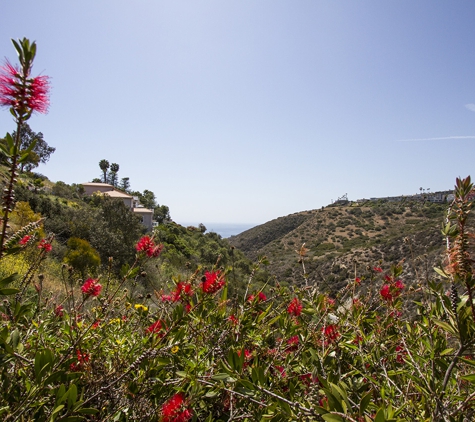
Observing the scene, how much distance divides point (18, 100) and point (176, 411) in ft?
4.33

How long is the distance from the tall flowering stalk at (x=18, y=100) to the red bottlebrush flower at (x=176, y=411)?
0.87 meters

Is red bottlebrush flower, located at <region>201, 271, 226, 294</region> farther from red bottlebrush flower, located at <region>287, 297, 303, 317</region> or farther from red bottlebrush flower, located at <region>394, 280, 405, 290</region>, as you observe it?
red bottlebrush flower, located at <region>394, 280, 405, 290</region>

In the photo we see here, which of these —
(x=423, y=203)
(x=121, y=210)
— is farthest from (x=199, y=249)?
(x=423, y=203)

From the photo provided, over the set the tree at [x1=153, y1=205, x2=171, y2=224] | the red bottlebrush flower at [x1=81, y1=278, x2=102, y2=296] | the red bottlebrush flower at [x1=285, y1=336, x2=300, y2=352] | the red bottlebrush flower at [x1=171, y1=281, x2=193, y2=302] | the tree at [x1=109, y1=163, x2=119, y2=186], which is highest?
the tree at [x1=109, y1=163, x2=119, y2=186]

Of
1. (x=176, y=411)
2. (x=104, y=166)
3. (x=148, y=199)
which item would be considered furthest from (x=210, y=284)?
(x=104, y=166)

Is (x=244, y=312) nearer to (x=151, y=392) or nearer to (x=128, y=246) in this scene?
(x=151, y=392)

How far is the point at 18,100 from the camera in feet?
3.45

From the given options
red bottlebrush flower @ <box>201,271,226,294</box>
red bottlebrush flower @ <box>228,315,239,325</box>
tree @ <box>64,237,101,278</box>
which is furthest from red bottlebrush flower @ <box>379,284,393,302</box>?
tree @ <box>64,237,101,278</box>

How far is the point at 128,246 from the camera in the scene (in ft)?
56.1

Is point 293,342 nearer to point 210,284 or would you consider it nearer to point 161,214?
point 210,284

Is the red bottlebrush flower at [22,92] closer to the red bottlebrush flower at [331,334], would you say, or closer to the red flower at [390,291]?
the red bottlebrush flower at [331,334]

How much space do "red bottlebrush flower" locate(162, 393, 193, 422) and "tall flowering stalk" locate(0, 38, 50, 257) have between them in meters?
0.87

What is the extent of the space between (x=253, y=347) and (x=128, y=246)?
16.3 meters

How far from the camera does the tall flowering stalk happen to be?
971 millimetres
